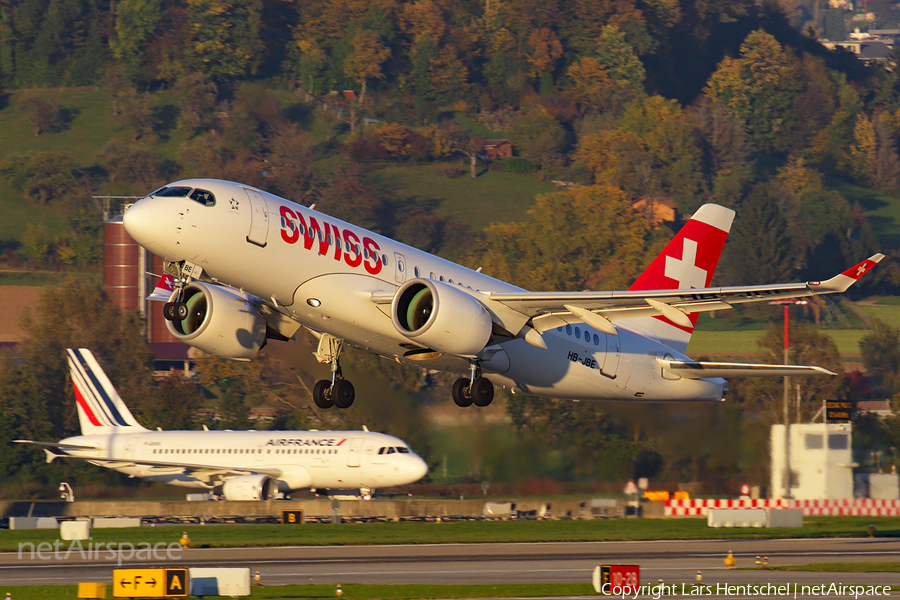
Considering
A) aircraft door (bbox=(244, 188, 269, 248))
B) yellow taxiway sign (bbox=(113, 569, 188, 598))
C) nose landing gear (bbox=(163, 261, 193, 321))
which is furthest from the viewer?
nose landing gear (bbox=(163, 261, 193, 321))

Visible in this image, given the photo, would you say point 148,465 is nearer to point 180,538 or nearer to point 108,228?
point 180,538

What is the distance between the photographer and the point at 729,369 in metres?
41.0

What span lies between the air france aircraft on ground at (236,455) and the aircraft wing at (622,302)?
78.5 feet

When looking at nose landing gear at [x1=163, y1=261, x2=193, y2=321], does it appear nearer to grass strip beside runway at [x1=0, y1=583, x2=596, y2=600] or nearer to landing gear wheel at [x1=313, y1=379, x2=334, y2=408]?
landing gear wheel at [x1=313, y1=379, x2=334, y2=408]

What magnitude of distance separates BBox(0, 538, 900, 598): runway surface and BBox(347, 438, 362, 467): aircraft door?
10859 millimetres

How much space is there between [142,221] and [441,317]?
8.35m

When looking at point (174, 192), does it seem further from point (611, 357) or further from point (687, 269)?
point (687, 269)

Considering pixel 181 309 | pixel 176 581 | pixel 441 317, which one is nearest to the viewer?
pixel 176 581

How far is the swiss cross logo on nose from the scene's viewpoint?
4691 cm

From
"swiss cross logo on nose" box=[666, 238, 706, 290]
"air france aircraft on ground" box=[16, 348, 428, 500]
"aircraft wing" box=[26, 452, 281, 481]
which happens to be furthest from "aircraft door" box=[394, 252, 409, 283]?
"aircraft wing" box=[26, 452, 281, 481]

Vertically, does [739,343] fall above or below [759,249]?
below

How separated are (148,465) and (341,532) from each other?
611 inches

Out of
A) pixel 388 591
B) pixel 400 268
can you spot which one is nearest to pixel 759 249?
pixel 400 268

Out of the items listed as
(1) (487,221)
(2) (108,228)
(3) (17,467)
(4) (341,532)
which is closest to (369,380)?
(4) (341,532)
